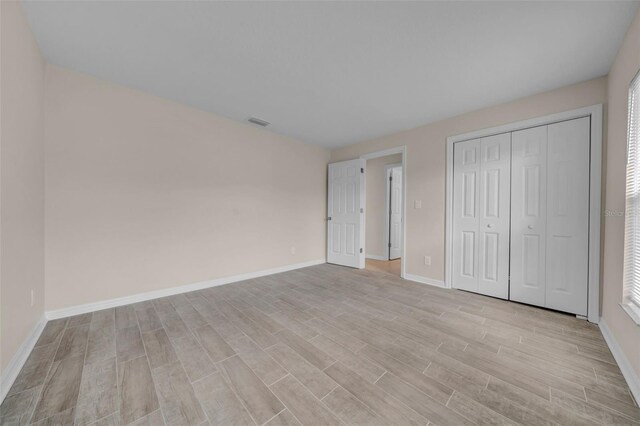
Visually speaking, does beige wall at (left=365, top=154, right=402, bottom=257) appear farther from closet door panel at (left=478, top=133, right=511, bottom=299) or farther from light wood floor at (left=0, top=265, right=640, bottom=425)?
light wood floor at (left=0, top=265, right=640, bottom=425)

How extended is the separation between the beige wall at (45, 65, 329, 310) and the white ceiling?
317 millimetres

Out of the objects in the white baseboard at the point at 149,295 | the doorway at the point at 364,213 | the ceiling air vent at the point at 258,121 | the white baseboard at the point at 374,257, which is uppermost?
the ceiling air vent at the point at 258,121

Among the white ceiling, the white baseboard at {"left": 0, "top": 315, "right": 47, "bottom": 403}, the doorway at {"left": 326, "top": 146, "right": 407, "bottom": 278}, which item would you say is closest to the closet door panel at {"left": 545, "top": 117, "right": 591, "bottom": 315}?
the white ceiling

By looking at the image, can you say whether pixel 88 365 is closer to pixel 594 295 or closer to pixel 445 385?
pixel 445 385

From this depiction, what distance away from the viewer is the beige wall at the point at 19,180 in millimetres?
1415

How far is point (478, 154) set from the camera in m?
3.06

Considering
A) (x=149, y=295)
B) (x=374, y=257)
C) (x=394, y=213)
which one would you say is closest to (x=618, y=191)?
(x=394, y=213)

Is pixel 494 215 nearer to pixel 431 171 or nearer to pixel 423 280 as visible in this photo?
pixel 431 171

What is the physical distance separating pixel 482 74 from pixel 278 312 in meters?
3.19

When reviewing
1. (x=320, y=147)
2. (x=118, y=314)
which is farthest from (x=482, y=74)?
(x=118, y=314)

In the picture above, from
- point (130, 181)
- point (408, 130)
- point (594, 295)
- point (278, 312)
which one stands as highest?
point (408, 130)

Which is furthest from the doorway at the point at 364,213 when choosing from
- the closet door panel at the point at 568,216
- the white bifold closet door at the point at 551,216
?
the closet door panel at the point at 568,216

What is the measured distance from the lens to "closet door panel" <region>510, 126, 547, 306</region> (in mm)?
2609

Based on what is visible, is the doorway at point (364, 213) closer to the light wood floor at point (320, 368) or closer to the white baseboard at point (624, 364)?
the light wood floor at point (320, 368)
